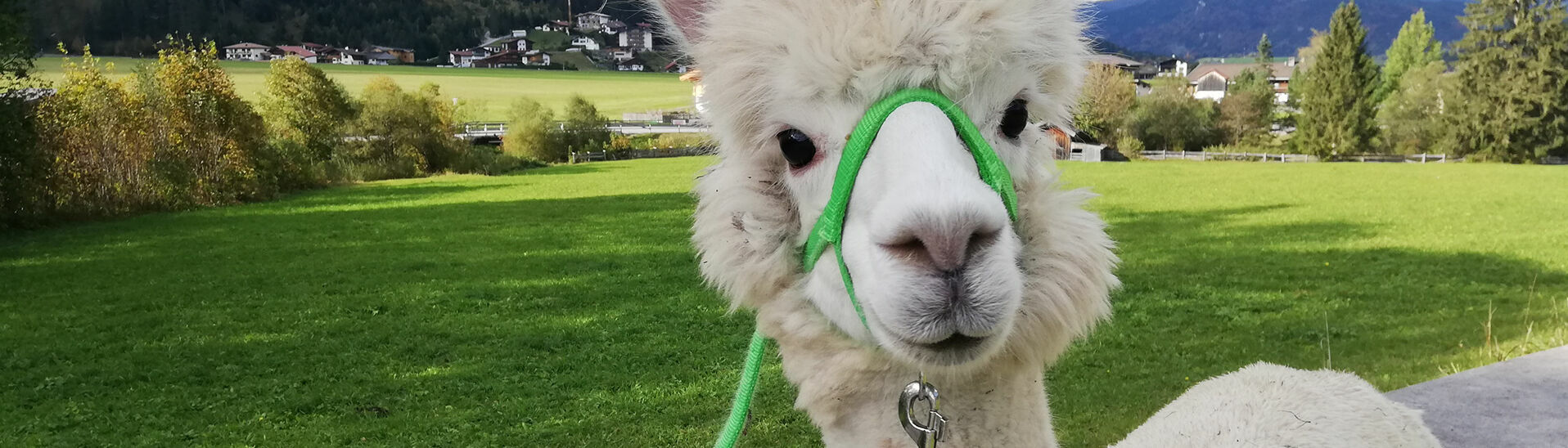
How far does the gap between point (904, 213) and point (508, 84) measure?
68947 mm

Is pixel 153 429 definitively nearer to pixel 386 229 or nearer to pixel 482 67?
pixel 386 229

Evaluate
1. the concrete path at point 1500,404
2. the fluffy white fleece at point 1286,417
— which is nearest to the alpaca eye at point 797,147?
the fluffy white fleece at point 1286,417

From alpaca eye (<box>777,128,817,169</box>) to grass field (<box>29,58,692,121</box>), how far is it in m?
42.5

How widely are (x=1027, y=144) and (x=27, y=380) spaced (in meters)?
8.94

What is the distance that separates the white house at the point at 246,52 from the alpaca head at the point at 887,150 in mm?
66893

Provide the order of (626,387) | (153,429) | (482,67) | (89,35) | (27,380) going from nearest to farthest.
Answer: (153,429), (626,387), (27,380), (89,35), (482,67)

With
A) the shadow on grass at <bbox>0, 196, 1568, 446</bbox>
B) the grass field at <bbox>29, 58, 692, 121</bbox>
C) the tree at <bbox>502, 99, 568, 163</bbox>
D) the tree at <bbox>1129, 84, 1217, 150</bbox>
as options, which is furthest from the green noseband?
the tree at <bbox>1129, 84, 1217, 150</bbox>

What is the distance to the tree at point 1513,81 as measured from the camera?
1490 inches

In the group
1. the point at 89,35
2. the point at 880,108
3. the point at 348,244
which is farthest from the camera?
the point at 89,35

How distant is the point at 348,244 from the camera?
1517 cm

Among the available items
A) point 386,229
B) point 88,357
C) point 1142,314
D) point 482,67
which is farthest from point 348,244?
point 482,67

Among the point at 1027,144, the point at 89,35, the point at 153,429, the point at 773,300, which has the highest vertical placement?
the point at 89,35

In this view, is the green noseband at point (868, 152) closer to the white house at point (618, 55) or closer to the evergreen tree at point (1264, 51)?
the white house at point (618, 55)

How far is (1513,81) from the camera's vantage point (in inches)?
1538
